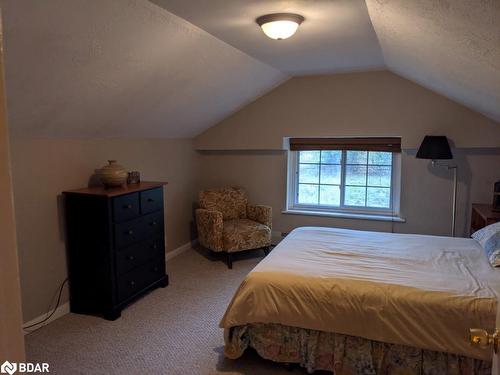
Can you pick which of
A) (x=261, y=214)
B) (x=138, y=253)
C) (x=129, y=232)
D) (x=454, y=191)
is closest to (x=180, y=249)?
(x=261, y=214)

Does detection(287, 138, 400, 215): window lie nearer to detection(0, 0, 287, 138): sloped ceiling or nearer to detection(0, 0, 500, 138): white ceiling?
detection(0, 0, 500, 138): white ceiling

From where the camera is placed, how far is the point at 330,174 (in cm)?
498

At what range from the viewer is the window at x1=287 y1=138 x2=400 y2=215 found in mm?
4699

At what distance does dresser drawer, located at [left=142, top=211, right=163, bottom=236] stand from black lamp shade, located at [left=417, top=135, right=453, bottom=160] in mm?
2770

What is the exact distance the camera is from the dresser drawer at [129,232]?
3.08 metres

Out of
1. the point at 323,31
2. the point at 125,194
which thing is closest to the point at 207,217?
the point at 125,194

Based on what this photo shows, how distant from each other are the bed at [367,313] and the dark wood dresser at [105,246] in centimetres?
118

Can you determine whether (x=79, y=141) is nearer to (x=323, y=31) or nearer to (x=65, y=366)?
(x=65, y=366)

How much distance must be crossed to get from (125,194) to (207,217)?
4.42 feet

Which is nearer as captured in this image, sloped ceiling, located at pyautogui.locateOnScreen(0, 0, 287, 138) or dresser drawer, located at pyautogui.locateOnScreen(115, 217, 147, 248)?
sloped ceiling, located at pyautogui.locateOnScreen(0, 0, 287, 138)

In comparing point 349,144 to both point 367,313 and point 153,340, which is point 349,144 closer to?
point 367,313

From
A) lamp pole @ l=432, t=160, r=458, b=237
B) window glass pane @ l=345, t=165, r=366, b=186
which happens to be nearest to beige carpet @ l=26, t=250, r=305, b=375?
window glass pane @ l=345, t=165, r=366, b=186

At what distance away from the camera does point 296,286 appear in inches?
90.3

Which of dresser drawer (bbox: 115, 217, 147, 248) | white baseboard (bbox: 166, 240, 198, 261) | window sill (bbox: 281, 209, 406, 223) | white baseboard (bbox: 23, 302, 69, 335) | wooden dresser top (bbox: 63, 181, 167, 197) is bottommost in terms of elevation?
white baseboard (bbox: 23, 302, 69, 335)
